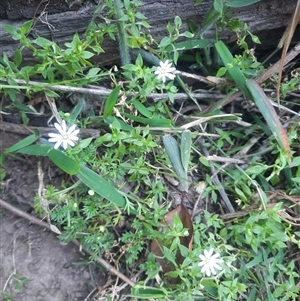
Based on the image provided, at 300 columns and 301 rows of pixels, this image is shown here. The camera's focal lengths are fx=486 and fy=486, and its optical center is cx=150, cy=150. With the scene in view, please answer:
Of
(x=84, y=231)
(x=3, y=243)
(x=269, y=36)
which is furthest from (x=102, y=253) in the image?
(x=269, y=36)

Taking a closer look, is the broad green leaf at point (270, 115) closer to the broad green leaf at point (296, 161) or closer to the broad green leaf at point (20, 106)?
the broad green leaf at point (296, 161)

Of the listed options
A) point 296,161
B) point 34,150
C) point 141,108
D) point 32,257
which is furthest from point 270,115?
point 32,257

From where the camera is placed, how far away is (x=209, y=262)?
138 cm

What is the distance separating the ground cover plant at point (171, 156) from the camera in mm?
1361

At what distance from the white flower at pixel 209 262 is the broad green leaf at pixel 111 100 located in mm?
485

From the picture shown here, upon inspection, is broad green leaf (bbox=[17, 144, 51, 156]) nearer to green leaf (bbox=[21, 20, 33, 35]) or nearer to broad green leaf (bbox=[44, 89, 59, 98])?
broad green leaf (bbox=[44, 89, 59, 98])

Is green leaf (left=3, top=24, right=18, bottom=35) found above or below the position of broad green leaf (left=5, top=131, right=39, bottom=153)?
above

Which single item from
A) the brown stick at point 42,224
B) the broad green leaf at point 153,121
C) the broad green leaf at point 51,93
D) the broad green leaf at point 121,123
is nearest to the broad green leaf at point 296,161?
the broad green leaf at point 153,121

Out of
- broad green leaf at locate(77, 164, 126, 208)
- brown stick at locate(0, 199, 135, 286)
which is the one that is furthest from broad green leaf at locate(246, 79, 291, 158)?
brown stick at locate(0, 199, 135, 286)

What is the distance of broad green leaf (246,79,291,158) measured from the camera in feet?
Result: 4.62

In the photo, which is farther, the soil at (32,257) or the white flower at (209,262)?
the soil at (32,257)

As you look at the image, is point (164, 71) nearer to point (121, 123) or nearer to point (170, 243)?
point (121, 123)

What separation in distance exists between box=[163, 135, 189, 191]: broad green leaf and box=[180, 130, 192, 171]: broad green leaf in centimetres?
1

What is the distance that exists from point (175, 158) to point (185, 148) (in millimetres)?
41
